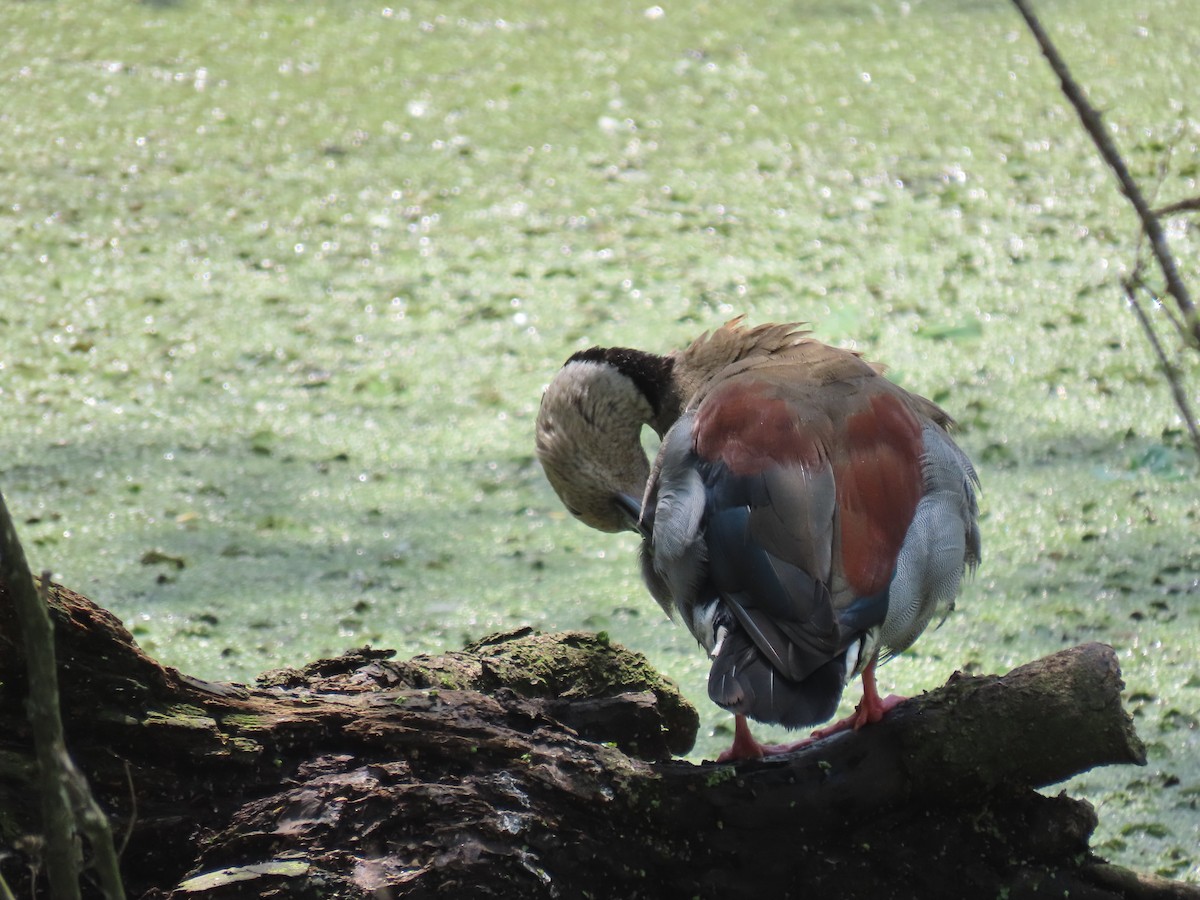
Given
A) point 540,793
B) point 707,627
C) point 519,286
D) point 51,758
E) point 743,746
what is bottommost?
point 519,286

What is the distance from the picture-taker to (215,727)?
190cm

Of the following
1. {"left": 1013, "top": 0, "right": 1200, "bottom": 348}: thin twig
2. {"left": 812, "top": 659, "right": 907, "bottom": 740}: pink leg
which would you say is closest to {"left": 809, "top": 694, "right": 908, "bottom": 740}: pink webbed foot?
{"left": 812, "top": 659, "right": 907, "bottom": 740}: pink leg

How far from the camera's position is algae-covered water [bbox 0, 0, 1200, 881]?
12.0ft

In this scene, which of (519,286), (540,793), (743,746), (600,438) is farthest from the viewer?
(519,286)

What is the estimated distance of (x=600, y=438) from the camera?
339 cm

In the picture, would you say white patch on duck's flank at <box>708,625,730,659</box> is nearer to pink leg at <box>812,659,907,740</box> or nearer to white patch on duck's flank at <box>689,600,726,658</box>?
white patch on duck's flank at <box>689,600,726,658</box>

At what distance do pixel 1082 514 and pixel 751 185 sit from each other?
2427 millimetres

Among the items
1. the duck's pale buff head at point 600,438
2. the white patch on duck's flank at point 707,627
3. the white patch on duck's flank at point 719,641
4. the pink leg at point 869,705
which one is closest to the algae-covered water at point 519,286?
the duck's pale buff head at point 600,438

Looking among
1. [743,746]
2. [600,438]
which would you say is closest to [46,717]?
[743,746]

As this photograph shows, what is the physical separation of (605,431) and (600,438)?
2cm

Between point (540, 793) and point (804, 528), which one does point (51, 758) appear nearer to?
point (540, 793)

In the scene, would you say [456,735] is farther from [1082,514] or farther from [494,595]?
[1082,514]

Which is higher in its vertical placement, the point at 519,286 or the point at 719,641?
the point at 719,641

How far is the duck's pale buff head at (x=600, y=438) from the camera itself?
337 cm
